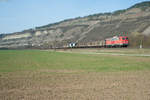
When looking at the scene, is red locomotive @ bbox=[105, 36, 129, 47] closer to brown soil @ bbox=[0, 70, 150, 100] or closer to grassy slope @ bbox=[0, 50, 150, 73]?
grassy slope @ bbox=[0, 50, 150, 73]

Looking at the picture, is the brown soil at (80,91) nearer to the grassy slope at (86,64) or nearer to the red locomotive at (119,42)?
the grassy slope at (86,64)

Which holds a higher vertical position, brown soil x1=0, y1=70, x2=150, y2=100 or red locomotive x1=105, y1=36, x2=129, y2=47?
red locomotive x1=105, y1=36, x2=129, y2=47

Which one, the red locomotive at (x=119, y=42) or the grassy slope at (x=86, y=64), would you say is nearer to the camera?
the grassy slope at (x=86, y=64)

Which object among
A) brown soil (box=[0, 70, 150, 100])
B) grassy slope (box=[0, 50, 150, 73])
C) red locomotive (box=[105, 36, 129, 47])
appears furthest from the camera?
red locomotive (box=[105, 36, 129, 47])

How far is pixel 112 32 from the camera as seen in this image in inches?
3290

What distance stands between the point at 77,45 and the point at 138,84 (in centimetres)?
7275

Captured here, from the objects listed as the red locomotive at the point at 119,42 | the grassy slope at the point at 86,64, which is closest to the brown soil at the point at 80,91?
the grassy slope at the point at 86,64

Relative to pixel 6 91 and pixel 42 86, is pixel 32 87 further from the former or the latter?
pixel 6 91

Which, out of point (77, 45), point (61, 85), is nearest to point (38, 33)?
point (77, 45)

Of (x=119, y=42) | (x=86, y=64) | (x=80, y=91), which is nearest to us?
(x=80, y=91)

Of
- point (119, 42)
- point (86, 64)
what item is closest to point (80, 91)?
point (86, 64)

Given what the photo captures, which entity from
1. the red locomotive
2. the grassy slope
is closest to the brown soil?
the grassy slope

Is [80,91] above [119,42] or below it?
below

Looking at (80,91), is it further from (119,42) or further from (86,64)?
(119,42)
